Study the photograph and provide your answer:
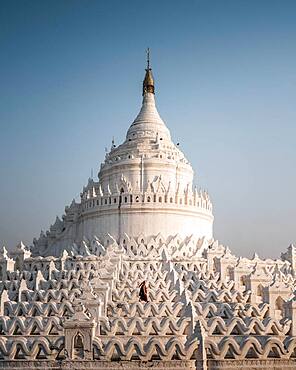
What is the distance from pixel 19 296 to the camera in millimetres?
31375

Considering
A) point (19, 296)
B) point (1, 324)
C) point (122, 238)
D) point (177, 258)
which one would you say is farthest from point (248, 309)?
point (122, 238)

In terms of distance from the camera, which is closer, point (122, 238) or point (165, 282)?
point (165, 282)

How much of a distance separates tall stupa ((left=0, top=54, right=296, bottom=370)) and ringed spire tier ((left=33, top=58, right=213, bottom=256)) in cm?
9

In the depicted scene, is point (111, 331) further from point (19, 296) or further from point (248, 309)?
point (19, 296)

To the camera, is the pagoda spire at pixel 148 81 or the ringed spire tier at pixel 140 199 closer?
the ringed spire tier at pixel 140 199

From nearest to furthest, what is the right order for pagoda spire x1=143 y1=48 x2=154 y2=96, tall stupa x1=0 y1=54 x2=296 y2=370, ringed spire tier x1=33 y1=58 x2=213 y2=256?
tall stupa x1=0 y1=54 x2=296 y2=370 < ringed spire tier x1=33 y1=58 x2=213 y2=256 < pagoda spire x1=143 y1=48 x2=154 y2=96

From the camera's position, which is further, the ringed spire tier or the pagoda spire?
the pagoda spire

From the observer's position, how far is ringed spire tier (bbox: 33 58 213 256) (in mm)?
50188

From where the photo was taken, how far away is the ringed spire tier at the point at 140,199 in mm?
50188

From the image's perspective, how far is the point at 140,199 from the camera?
5038cm

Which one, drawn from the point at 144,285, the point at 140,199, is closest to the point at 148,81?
the point at 140,199

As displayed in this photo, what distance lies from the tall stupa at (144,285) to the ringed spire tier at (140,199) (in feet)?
0.31

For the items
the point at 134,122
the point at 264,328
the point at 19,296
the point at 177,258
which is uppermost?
the point at 134,122

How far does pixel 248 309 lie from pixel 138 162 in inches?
1139
